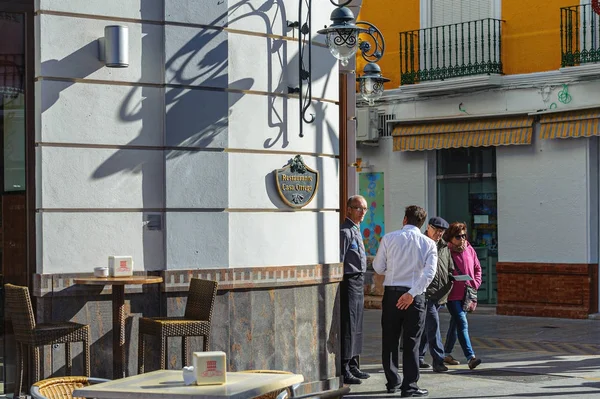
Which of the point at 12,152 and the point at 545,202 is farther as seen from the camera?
the point at 545,202

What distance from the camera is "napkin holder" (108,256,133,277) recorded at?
9547 mm

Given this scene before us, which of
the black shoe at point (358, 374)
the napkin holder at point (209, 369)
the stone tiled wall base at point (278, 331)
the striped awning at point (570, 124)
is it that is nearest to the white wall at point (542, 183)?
the striped awning at point (570, 124)

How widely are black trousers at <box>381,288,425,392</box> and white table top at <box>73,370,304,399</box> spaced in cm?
440

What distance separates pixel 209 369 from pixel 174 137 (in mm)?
4334

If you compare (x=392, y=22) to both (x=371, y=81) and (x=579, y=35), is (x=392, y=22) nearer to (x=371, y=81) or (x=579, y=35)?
(x=579, y=35)

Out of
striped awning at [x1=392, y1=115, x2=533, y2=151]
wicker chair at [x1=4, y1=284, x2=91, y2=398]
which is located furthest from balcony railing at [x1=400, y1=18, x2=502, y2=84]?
wicker chair at [x1=4, y1=284, x2=91, y2=398]

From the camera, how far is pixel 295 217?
36.3 feet

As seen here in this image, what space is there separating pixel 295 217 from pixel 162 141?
165cm

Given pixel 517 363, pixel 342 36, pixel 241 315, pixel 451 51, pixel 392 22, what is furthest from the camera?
pixel 392 22

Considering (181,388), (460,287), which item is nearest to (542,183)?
(460,287)

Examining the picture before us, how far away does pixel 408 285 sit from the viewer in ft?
35.6

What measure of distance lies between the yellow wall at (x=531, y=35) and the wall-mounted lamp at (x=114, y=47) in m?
12.2

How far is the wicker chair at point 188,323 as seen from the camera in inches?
375

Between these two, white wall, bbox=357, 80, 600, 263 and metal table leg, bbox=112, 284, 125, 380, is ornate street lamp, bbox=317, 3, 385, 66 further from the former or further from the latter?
white wall, bbox=357, 80, 600, 263
